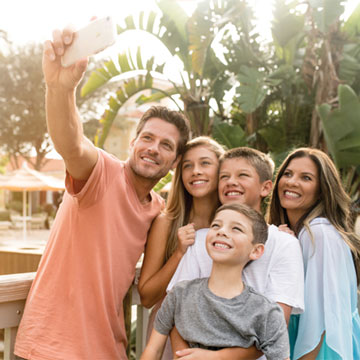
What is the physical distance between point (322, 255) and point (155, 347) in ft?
3.36

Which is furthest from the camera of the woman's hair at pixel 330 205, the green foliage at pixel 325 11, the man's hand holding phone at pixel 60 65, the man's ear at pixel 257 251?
the green foliage at pixel 325 11

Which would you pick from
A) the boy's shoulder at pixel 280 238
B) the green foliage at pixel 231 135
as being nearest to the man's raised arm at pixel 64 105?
the boy's shoulder at pixel 280 238

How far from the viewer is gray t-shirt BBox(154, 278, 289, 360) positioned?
7.27ft

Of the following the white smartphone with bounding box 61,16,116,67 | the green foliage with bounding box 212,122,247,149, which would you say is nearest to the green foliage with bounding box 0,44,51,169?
the green foliage with bounding box 212,122,247,149

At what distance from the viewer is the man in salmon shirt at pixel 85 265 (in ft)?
7.72

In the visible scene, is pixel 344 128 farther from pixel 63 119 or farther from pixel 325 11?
pixel 63 119

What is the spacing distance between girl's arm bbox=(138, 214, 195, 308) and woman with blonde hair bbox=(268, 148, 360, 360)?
690 millimetres

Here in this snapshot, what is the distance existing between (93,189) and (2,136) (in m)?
27.9

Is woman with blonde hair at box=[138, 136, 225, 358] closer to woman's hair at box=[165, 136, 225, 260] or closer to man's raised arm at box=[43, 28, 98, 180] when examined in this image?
woman's hair at box=[165, 136, 225, 260]

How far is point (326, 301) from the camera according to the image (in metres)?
2.63

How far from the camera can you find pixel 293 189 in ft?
9.86

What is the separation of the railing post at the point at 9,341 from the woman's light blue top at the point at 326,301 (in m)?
1.45

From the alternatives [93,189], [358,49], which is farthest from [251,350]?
[358,49]

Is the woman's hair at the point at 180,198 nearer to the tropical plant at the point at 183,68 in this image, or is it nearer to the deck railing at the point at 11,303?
the deck railing at the point at 11,303
